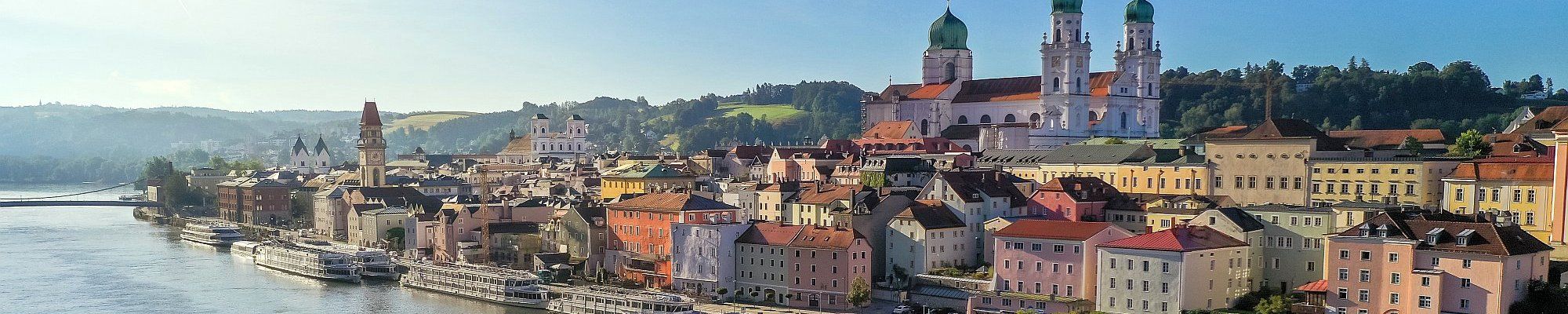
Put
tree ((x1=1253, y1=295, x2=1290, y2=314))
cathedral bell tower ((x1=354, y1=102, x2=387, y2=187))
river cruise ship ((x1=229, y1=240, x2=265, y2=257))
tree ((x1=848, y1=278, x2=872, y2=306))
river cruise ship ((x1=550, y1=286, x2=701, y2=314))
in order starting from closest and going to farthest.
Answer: tree ((x1=1253, y1=295, x2=1290, y2=314)), tree ((x1=848, y1=278, x2=872, y2=306)), river cruise ship ((x1=550, y1=286, x2=701, y2=314)), river cruise ship ((x1=229, y1=240, x2=265, y2=257)), cathedral bell tower ((x1=354, y1=102, x2=387, y2=187))

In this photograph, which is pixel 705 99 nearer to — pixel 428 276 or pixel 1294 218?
pixel 428 276

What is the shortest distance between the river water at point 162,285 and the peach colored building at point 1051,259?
35.9 ft

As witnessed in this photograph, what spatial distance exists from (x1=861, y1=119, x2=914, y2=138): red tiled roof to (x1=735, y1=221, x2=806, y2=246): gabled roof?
1954 centimetres

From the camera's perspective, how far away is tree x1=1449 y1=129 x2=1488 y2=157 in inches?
1209

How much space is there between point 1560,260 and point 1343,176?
6064mm

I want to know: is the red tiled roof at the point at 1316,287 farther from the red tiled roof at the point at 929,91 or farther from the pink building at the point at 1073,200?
the red tiled roof at the point at 929,91

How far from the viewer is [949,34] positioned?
5684 cm

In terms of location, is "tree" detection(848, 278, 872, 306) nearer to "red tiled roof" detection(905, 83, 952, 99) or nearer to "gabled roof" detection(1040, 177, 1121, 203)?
"gabled roof" detection(1040, 177, 1121, 203)

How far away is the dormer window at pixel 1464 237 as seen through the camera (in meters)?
21.5

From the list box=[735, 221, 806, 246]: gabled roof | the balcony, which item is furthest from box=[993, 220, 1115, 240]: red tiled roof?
box=[735, 221, 806, 246]: gabled roof

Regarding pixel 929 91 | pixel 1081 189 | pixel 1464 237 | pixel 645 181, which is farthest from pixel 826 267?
pixel 929 91

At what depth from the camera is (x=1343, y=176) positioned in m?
29.4

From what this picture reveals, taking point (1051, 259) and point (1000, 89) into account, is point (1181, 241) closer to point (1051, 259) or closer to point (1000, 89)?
point (1051, 259)

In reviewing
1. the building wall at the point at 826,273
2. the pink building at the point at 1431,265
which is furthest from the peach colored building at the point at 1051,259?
the pink building at the point at 1431,265
